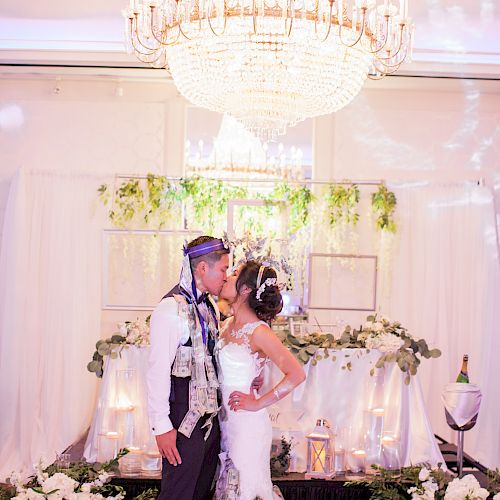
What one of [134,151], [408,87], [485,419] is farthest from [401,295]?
[134,151]

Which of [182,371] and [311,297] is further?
[311,297]

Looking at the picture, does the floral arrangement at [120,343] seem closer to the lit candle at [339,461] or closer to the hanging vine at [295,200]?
the lit candle at [339,461]

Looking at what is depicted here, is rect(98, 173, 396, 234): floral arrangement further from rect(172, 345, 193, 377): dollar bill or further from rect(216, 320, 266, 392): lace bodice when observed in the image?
rect(172, 345, 193, 377): dollar bill

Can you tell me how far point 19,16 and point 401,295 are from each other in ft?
12.3

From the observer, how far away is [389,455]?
4652 millimetres

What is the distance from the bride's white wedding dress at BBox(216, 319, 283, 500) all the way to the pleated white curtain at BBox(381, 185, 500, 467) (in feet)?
9.35

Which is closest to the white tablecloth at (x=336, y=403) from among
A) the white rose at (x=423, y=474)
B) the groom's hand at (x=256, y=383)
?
the white rose at (x=423, y=474)

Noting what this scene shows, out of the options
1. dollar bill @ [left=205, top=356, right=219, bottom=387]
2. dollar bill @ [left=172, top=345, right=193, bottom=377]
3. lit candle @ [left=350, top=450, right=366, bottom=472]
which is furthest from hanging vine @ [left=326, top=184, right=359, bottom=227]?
dollar bill @ [left=172, top=345, right=193, bottom=377]

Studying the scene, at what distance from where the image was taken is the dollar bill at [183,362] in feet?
11.3

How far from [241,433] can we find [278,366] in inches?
15.4

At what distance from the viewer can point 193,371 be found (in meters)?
3.49

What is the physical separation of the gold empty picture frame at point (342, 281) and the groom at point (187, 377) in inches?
122

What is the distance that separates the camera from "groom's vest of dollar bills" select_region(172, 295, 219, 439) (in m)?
3.46

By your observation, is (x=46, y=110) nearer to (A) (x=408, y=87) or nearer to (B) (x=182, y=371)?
(A) (x=408, y=87)
